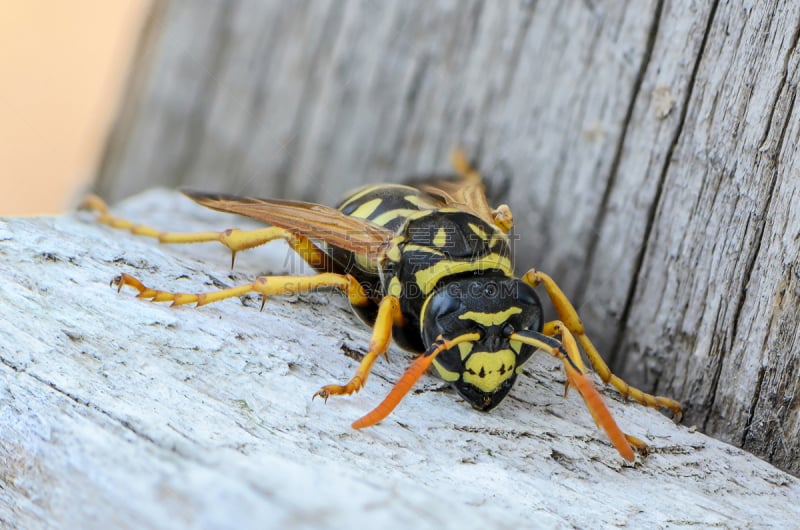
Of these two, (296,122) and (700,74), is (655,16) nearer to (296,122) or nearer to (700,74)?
(700,74)

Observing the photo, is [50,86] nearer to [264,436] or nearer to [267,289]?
[267,289]

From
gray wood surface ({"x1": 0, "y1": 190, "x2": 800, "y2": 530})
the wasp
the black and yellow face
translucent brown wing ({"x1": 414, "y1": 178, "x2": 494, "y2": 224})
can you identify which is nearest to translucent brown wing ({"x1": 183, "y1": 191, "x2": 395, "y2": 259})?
the wasp

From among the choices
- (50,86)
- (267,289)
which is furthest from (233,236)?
(50,86)

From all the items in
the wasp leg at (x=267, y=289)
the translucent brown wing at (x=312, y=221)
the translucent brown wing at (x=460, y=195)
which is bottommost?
the wasp leg at (x=267, y=289)

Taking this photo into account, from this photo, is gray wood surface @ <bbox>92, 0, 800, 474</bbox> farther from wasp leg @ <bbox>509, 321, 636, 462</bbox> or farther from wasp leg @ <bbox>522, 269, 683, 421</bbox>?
wasp leg @ <bbox>509, 321, 636, 462</bbox>

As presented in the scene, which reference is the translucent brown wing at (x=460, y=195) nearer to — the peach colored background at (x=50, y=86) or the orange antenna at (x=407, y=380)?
the orange antenna at (x=407, y=380)

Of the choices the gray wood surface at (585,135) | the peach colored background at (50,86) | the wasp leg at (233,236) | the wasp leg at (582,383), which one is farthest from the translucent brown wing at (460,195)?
the peach colored background at (50,86)
